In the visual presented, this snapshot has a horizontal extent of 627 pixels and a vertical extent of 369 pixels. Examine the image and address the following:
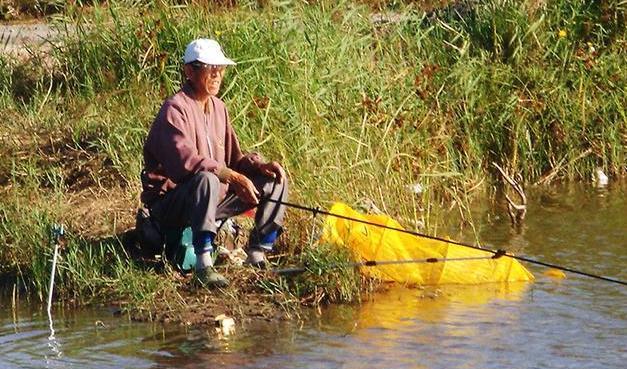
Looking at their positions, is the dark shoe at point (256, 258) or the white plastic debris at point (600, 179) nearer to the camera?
the dark shoe at point (256, 258)

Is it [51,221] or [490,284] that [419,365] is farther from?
[51,221]

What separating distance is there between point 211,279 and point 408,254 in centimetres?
122

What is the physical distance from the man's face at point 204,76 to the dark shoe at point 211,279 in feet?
3.10

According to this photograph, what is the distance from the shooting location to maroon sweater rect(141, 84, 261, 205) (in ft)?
25.3

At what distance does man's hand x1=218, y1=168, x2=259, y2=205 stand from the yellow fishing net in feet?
1.86

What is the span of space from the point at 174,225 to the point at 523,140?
3918 millimetres

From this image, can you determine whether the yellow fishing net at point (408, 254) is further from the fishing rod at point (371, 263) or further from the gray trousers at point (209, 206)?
the gray trousers at point (209, 206)

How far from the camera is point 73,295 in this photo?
26.0ft

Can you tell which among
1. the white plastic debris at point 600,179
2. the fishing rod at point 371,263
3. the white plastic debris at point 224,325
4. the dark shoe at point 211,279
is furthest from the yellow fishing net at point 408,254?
the white plastic debris at point 600,179

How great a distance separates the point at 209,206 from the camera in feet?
25.0

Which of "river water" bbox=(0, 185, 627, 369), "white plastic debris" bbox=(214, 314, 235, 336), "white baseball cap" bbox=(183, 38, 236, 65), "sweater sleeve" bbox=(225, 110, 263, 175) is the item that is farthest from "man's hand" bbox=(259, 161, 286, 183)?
"white plastic debris" bbox=(214, 314, 235, 336)

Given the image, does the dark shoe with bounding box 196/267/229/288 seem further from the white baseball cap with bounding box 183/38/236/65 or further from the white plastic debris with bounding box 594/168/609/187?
the white plastic debris with bounding box 594/168/609/187

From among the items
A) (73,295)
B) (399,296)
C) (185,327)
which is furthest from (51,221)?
(399,296)

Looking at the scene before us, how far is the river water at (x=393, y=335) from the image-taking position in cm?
698
